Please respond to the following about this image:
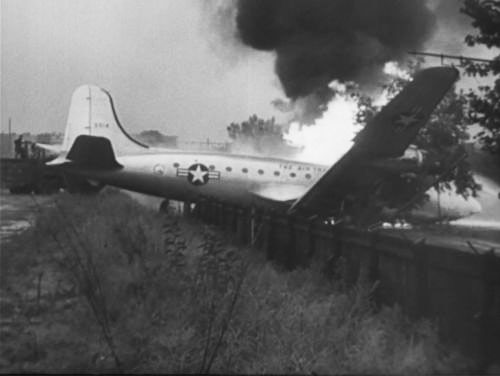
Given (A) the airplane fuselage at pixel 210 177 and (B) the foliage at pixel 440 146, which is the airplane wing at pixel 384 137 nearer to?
(B) the foliage at pixel 440 146

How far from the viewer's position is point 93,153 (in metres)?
22.4

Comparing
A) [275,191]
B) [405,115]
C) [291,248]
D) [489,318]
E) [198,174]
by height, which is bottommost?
[291,248]

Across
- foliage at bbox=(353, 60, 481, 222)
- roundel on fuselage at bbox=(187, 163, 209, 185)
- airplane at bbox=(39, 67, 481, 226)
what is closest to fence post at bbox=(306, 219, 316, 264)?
airplane at bbox=(39, 67, 481, 226)

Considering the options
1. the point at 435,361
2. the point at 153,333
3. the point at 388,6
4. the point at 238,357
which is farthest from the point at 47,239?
the point at 388,6

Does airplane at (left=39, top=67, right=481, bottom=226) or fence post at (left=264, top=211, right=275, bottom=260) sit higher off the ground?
airplane at (left=39, top=67, right=481, bottom=226)

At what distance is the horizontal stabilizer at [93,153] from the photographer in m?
21.9

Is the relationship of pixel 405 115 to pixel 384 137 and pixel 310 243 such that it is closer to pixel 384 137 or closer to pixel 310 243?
pixel 384 137

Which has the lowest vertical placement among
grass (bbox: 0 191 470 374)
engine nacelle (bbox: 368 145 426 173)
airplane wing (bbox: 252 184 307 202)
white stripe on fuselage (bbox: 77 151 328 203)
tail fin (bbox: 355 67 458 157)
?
grass (bbox: 0 191 470 374)

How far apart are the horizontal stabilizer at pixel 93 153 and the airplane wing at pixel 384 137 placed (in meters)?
9.21

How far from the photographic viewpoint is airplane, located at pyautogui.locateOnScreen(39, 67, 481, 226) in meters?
17.3

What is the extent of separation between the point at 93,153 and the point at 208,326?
17.2 meters

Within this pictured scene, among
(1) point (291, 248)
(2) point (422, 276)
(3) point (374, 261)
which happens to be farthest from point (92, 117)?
(2) point (422, 276)

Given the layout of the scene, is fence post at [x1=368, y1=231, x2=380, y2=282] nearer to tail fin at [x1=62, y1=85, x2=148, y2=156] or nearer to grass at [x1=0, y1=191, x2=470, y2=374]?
grass at [x1=0, y1=191, x2=470, y2=374]

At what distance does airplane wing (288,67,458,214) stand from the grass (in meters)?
7.58
